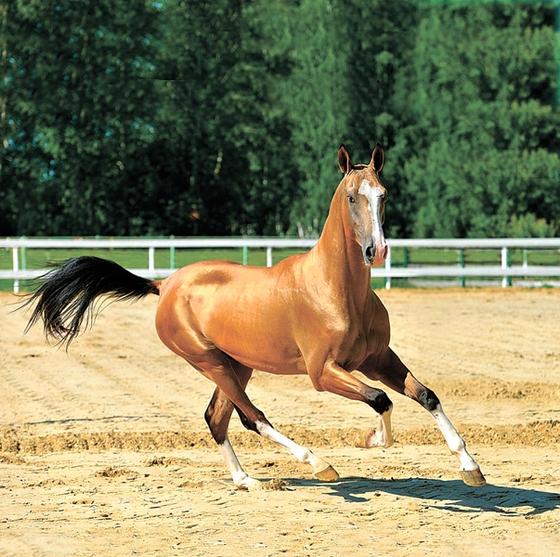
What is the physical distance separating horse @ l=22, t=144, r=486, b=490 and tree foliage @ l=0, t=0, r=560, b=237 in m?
27.2

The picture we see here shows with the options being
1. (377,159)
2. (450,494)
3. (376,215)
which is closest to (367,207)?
(376,215)

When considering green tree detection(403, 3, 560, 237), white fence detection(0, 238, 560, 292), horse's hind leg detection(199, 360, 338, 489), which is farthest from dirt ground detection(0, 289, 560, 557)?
green tree detection(403, 3, 560, 237)

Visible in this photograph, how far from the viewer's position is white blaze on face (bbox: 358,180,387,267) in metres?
5.03

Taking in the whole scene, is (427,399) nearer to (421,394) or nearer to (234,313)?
(421,394)

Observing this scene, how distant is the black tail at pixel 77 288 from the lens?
271 inches

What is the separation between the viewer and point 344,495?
19.6ft

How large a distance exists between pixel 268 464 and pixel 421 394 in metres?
1.82

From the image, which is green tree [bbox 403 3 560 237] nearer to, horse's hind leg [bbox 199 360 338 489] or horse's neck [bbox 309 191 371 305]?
horse's hind leg [bbox 199 360 338 489]

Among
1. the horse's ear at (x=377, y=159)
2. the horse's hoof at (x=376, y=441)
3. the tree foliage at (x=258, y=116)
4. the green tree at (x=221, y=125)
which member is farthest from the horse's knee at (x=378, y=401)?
the green tree at (x=221, y=125)

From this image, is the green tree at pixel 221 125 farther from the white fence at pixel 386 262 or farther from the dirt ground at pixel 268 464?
the dirt ground at pixel 268 464

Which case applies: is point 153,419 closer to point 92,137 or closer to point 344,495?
point 344,495

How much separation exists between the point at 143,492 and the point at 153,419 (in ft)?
9.50

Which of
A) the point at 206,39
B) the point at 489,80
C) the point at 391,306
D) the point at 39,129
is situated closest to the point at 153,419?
the point at 391,306

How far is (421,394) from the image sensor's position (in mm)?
5535
